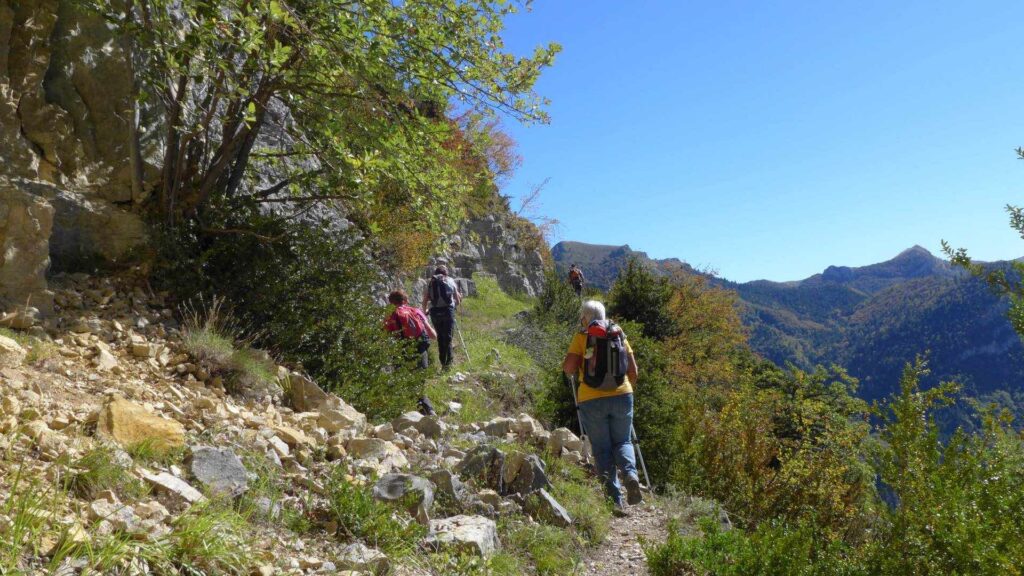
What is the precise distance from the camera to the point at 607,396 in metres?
5.51

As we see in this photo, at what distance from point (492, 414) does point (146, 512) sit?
19.4 feet

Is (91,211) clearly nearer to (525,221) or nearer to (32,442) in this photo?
(32,442)

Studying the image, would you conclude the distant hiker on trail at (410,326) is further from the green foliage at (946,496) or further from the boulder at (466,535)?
the green foliage at (946,496)

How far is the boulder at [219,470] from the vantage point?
3.28 m

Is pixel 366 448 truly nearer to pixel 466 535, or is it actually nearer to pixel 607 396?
pixel 466 535

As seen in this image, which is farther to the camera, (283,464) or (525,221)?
(525,221)

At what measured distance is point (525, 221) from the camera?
33.1m

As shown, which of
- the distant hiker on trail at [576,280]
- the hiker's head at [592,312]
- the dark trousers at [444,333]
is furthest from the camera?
the distant hiker on trail at [576,280]

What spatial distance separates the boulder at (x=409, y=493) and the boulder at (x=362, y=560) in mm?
464

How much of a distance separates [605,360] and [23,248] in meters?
4.94

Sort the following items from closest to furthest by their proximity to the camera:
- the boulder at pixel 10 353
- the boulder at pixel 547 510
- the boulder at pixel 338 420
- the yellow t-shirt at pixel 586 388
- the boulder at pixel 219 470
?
the boulder at pixel 219 470 < the boulder at pixel 10 353 < the boulder at pixel 547 510 < the boulder at pixel 338 420 < the yellow t-shirt at pixel 586 388

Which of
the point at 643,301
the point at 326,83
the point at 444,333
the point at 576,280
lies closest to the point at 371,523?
the point at 326,83

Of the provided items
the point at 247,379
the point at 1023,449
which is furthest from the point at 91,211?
the point at 1023,449

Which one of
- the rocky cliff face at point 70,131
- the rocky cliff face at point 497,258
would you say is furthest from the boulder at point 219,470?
the rocky cliff face at point 497,258
